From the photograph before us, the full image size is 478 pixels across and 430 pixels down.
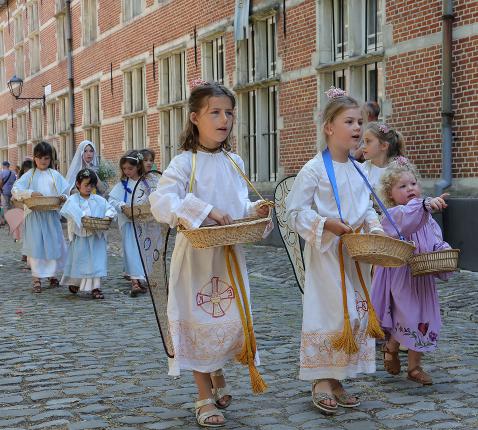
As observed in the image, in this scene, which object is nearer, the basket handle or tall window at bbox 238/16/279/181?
the basket handle

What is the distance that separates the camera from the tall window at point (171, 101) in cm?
1680

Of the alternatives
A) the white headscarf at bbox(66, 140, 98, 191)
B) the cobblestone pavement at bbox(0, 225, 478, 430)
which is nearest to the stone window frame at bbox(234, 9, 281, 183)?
the white headscarf at bbox(66, 140, 98, 191)

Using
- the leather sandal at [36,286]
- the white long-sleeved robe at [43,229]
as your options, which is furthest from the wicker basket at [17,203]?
the leather sandal at [36,286]

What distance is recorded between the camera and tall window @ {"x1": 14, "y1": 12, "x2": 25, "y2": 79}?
103ft

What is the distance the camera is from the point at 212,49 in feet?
50.0

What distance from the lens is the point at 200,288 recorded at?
388cm

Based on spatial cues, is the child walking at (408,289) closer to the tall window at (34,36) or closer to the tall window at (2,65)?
the tall window at (34,36)

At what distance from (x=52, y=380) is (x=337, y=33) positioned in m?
8.02

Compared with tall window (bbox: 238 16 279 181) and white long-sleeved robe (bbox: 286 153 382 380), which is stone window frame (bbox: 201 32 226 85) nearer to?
tall window (bbox: 238 16 279 181)

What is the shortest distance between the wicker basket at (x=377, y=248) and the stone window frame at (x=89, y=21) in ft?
62.2

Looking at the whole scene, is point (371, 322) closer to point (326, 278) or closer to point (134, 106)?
point (326, 278)

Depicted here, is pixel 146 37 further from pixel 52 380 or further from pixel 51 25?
pixel 52 380

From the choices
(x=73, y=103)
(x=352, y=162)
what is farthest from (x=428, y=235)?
(x=73, y=103)

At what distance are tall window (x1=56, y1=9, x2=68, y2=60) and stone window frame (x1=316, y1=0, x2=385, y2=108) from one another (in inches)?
584
